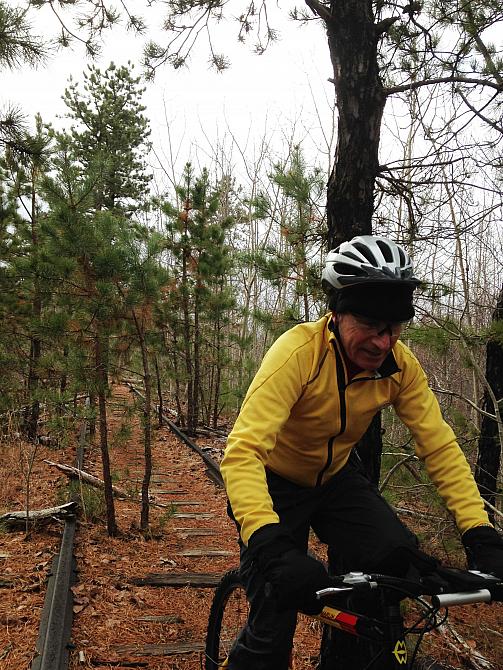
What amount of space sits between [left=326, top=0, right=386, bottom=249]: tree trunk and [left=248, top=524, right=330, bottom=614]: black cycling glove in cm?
262

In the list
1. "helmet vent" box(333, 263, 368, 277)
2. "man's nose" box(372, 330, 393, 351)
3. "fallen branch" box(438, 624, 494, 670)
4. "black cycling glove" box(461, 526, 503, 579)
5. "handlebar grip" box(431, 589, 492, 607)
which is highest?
"helmet vent" box(333, 263, 368, 277)

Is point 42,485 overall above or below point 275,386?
below

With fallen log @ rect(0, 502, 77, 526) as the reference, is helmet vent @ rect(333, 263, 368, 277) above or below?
above

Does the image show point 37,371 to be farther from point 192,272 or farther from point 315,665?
point 315,665

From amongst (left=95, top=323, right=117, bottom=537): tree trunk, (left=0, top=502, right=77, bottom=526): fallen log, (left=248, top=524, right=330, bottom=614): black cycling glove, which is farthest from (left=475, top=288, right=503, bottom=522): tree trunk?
(left=248, top=524, right=330, bottom=614): black cycling glove

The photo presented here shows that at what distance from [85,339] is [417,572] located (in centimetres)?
506

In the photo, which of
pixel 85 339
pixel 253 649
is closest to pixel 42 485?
pixel 85 339

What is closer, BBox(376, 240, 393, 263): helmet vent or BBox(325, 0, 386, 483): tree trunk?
BBox(376, 240, 393, 263): helmet vent

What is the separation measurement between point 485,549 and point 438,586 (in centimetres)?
41

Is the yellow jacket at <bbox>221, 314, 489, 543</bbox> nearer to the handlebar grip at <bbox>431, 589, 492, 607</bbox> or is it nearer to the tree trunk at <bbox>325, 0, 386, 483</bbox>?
the handlebar grip at <bbox>431, 589, 492, 607</bbox>

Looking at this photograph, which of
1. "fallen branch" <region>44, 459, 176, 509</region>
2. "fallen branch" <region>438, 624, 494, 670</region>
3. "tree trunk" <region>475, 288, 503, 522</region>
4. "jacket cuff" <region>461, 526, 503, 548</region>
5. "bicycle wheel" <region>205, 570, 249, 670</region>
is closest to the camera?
"jacket cuff" <region>461, 526, 503, 548</region>

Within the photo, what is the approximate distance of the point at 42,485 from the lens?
336 inches

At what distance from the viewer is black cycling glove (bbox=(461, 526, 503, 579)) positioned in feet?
7.54

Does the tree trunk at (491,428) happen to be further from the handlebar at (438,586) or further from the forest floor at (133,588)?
the handlebar at (438,586)
